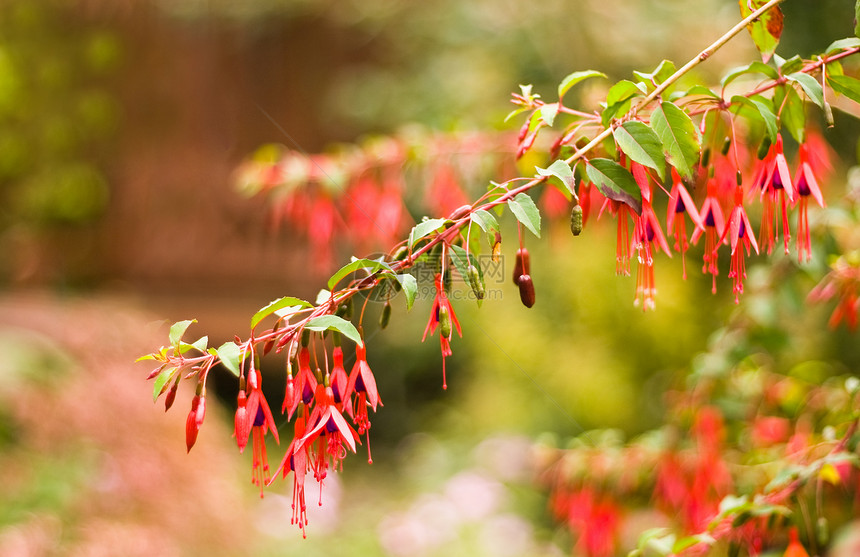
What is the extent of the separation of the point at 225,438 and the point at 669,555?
5.05ft

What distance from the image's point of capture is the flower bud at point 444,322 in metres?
0.41

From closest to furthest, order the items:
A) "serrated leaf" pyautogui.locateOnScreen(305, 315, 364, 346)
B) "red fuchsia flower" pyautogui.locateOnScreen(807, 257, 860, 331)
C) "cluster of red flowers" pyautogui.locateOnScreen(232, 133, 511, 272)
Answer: "serrated leaf" pyautogui.locateOnScreen(305, 315, 364, 346) < "red fuchsia flower" pyautogui.locateOnScreen(807, 257, 860, 331) < "cluster of red flowers" pyautogui.locateOnScreen(232, 133, 511, 272)

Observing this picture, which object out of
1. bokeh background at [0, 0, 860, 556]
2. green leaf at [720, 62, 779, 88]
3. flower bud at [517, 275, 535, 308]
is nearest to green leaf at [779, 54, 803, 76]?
green leaf at [720, 62, 779, 88]

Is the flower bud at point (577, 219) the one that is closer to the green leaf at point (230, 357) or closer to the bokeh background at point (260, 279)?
the green leaf at point (230, 357)

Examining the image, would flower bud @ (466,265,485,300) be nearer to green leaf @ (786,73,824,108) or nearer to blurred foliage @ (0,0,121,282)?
green leaf @ (786,73,824,108)

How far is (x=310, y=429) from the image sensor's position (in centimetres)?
40

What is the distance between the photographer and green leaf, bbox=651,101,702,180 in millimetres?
411

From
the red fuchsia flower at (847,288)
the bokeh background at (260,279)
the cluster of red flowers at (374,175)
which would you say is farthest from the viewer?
the bokeh background at (260,279)

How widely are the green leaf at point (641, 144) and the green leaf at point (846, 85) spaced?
143 mm

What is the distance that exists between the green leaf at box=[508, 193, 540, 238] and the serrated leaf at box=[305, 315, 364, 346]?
118 millimetres

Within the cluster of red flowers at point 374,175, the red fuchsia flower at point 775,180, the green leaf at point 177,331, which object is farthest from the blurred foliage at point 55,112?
the red fuchsia flower at point 775,180

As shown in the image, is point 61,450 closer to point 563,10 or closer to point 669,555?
point 669,555

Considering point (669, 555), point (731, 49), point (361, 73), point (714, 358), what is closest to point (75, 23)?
point (361, 73)

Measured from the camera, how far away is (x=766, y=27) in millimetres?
474
